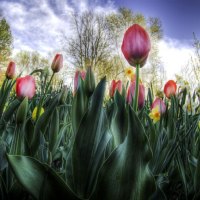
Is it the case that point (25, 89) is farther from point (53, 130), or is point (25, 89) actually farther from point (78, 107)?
point (78, 107)

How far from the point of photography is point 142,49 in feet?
1.42

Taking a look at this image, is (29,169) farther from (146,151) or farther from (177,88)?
(177,88)

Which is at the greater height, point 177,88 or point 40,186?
point 177,88

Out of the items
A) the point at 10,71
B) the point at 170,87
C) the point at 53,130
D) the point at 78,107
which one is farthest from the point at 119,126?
the point at 10,71

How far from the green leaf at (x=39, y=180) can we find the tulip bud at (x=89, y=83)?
0.21 metres

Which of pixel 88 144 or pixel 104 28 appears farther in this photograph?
pixel 104 28

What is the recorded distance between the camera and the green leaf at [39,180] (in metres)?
0.28

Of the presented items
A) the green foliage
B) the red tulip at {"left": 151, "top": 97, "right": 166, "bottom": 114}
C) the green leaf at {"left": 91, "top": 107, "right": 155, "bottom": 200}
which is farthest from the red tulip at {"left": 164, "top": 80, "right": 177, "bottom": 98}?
the green leaf at {"left": 91, "top": 107, "right": 155, "bottom": 200}

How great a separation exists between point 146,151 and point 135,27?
0.83ft

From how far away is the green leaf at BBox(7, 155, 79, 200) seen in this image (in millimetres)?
285

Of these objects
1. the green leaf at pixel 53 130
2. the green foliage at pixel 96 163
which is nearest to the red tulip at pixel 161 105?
the green foliage at pixel 96 163

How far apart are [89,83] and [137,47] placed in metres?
0.12

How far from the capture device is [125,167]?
0.29m

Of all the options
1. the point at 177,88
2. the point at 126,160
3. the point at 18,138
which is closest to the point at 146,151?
the point at 126,160
